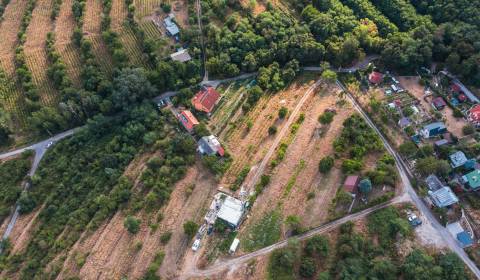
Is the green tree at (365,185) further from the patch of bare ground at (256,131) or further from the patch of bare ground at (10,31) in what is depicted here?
the patch of bare ground at (10,31)

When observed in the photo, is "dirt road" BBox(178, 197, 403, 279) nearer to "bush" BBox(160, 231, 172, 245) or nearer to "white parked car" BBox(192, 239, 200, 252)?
"white parked car" BBox(192, 239, 200, 252)

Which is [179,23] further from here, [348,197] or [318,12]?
[348,197]

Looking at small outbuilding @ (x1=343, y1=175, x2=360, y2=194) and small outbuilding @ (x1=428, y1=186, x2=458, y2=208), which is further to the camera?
small outbuilding @ (x1=343, y1=175, x2=360, y2=194)

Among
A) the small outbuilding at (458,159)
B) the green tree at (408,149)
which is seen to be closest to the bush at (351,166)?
the green tree at (408,149)

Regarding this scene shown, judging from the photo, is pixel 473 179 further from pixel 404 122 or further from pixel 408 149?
pixel 404 122

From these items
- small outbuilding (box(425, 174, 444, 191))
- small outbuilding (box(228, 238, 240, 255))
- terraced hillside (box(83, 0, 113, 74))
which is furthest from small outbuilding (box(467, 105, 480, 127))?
terraced hillside (box(83, 0, 113, 74))

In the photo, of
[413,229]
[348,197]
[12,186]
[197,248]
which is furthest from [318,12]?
[12,186]
